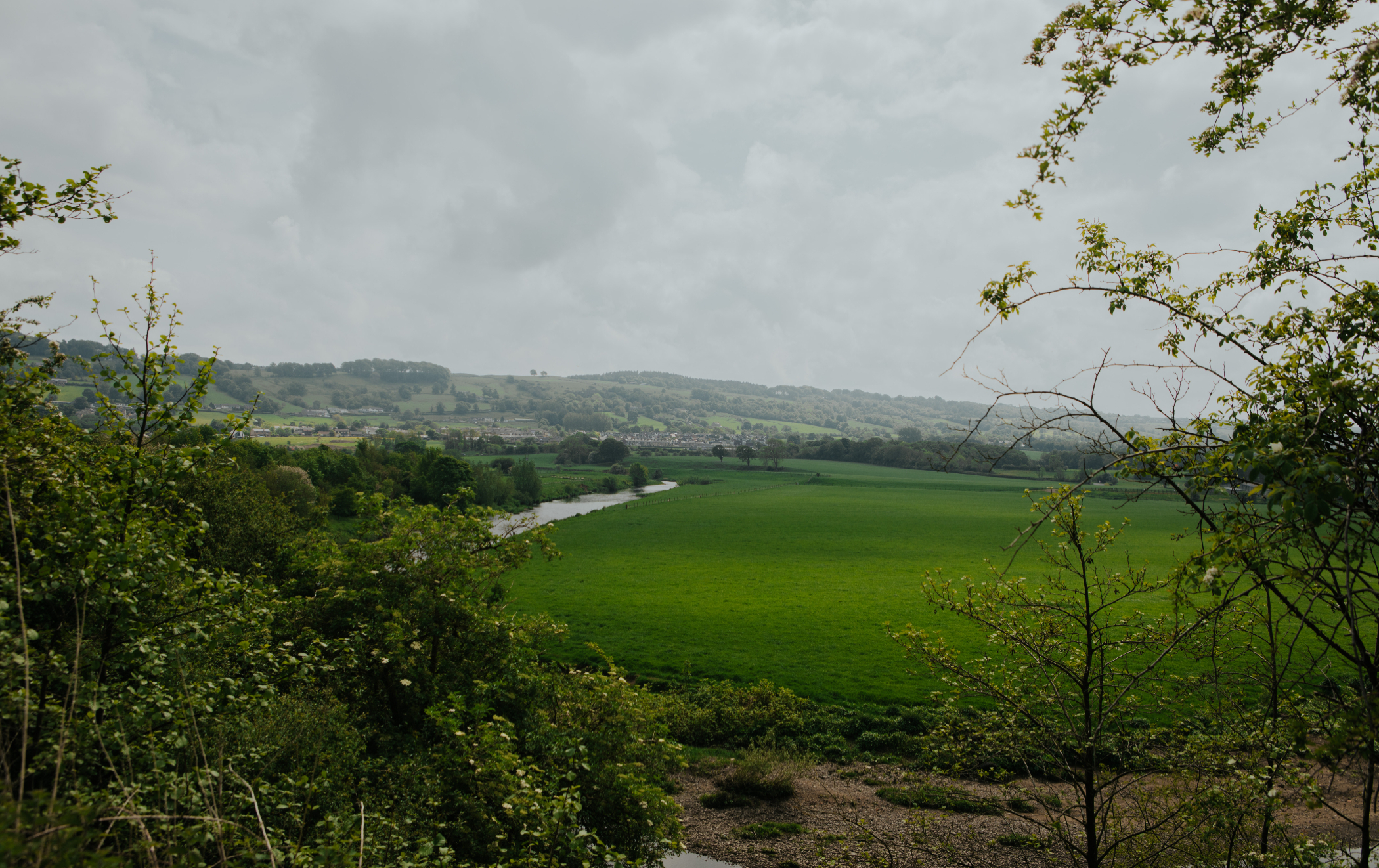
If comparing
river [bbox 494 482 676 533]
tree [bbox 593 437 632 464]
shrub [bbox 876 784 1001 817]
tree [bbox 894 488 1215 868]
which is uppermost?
tree [bbox 894 488 1215 868]

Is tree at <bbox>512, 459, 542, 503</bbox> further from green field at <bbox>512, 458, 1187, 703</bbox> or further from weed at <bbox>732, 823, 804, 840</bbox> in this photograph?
weed at <bbox>732, 823, 804, 840</bbox>

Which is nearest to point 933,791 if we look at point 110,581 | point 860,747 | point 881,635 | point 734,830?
point 860,747

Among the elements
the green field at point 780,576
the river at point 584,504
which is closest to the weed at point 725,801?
the green field at point 780,576

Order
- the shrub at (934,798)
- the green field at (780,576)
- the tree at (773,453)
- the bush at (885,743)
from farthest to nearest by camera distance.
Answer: the tree at (773,453)
the green field at (780,576)
the bush at (885,743)
the shrub at (934,798)

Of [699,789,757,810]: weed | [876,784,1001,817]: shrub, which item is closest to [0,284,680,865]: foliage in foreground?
[699,789,757,810]: weed

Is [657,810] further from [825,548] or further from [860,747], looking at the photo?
[825,548]

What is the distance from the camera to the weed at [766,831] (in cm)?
1714

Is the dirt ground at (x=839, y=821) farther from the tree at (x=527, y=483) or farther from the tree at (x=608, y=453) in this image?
the tree at (x=608, y=453)

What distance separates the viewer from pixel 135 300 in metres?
8.22

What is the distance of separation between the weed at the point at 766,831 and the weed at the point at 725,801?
1.15 m

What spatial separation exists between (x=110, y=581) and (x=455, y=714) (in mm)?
6346

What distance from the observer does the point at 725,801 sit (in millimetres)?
18781

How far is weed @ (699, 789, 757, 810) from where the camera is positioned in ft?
61.2

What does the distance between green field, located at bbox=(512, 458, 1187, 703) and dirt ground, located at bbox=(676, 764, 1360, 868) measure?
272 inches
